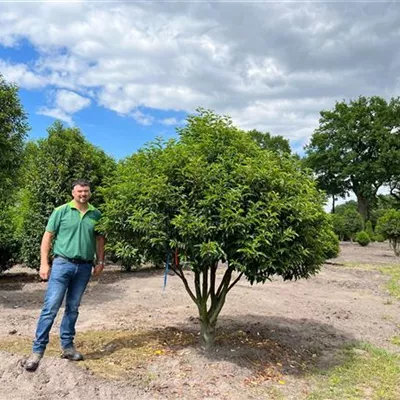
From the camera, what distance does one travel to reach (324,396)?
410 centimetres

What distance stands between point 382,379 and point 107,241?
3.27m

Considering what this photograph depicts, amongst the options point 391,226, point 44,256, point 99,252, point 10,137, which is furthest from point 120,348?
point 391,226

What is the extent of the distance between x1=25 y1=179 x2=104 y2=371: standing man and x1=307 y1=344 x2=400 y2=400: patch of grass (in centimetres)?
245

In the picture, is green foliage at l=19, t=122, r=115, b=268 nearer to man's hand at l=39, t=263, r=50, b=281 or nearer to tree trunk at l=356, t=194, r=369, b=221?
man's hand at l=39, t=263, r=50, b=281

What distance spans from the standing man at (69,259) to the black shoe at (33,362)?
21cm

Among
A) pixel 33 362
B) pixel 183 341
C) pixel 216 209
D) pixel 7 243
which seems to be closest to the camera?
pixel 33 362

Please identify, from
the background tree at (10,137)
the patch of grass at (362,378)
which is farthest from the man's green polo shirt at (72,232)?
the background tree at (10,137)

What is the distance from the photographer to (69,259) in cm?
438

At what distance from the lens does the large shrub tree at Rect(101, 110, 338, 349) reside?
162 inches

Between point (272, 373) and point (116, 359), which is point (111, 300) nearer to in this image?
point (116, 359)

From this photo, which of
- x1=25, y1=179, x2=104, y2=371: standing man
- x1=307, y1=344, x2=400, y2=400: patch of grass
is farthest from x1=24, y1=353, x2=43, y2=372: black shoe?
x1=307, y1=344, x2=400, y2=400: patch of grass

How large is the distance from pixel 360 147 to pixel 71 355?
44902mm

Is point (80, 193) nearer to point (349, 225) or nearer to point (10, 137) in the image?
point (10, 137)

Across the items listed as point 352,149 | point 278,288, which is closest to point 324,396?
point 278,288
